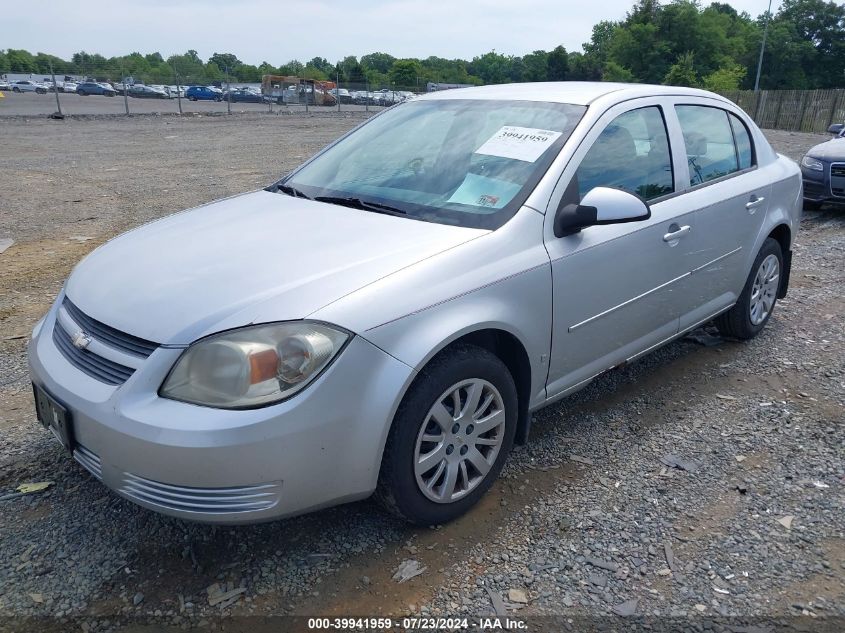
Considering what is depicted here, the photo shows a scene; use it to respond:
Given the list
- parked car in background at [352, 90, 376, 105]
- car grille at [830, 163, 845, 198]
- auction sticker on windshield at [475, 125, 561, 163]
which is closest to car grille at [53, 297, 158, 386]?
auction sticker on windshield at [475, 125, 561, 163]

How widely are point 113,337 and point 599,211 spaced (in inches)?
78.7

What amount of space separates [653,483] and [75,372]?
2474 mm

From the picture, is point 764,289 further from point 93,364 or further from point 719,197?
point 93,364

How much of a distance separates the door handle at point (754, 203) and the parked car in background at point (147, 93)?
42.9 meters

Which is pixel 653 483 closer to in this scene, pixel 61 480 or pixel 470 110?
pixel 470 110

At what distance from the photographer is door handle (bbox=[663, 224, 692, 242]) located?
3.56m

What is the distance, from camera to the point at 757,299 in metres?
4.83

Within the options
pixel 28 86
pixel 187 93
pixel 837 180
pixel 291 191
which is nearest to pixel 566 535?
pixel 291 191

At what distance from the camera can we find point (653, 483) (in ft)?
10.4

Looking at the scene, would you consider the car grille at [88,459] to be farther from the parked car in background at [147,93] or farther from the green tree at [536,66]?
the green tree at [536,66]

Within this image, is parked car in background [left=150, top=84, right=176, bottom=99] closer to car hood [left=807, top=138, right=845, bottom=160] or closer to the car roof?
car hood [left=807, top=138, right=845, bottom=160]

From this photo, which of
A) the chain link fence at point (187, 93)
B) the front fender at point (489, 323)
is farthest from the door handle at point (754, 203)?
the chain link fence at point (187, 93)

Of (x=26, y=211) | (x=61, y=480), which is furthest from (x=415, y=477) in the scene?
(x=26, y=211)

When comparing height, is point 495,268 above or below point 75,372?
above
